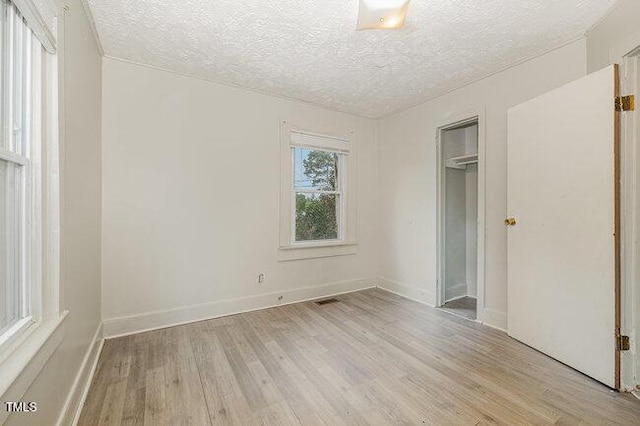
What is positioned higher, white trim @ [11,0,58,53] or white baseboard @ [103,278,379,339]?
white trim @ [11,0,58,53]

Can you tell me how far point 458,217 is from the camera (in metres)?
3.66

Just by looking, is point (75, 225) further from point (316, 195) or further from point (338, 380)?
point (316, 195)

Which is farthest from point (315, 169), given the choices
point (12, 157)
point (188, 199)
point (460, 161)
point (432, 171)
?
point (12, 157)

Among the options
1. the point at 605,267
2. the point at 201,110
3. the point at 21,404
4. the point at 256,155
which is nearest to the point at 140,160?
the point at 201,110

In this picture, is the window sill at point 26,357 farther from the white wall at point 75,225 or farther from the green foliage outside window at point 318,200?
the green foliage outside window at point 318,200

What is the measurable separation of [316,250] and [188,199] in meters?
1.69

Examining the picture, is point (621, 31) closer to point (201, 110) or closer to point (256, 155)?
point (256, 155)

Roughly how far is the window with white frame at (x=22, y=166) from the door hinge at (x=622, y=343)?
3210 millimetres

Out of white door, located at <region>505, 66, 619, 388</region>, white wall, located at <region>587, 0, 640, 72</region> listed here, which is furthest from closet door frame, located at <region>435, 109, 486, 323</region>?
white wall, located at <region>587, 0, 640, 72</region>

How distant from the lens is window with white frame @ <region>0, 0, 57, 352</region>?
1.04 meters

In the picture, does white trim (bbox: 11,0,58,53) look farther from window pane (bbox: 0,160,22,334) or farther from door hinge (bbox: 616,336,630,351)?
door hinge (bbox: 616,336,630,351)

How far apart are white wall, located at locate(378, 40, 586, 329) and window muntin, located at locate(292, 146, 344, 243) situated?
0.75 meters

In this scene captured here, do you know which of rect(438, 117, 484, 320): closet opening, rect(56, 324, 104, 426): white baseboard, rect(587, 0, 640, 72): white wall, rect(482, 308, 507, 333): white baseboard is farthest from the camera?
rect(438, 117, 484, 320): closet opening

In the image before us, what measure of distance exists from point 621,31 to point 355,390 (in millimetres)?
2981
